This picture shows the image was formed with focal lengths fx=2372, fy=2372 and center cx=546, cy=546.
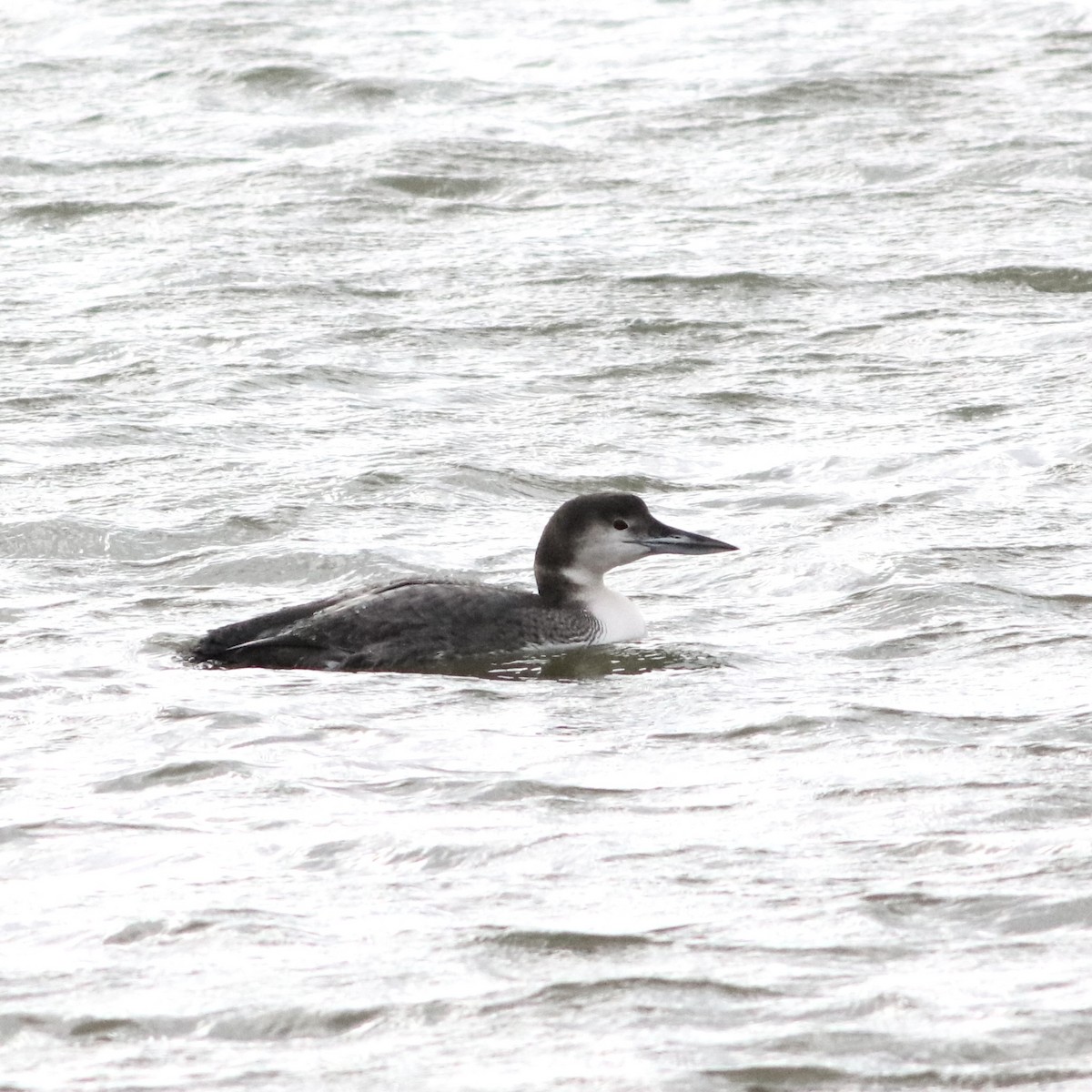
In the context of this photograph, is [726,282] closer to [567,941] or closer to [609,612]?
[609,612]

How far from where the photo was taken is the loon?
8555 millimetres

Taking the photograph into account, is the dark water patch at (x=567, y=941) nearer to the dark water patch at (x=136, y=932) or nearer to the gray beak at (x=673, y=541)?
the dark water patch at (x=136, y=932)

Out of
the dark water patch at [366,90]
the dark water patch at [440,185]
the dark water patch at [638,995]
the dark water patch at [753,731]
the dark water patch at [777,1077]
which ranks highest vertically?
the dark water patch at [366,90]

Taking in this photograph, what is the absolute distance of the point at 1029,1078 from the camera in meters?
5.08

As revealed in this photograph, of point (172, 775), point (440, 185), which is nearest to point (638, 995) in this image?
point (172, 775)

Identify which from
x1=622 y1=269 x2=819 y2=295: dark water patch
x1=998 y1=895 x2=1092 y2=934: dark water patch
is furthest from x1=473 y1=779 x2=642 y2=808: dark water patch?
x1=622 y1=269 x2=819 y2=295: dark water patch

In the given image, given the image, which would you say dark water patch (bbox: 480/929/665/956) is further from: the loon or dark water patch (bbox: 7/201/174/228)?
dark water patch (bbox: 7/201/174/228)

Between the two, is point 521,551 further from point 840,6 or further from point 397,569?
point 840,6

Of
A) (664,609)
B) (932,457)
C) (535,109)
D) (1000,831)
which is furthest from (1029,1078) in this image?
(535,109)

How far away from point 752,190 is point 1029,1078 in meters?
13.2

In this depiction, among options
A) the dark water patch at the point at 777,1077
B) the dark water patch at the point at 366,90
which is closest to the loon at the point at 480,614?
the dark water patch at the point at 777,1077

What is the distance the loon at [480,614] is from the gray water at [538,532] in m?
0.17

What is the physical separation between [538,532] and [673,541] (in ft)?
4.68

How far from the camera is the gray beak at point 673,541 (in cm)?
935
